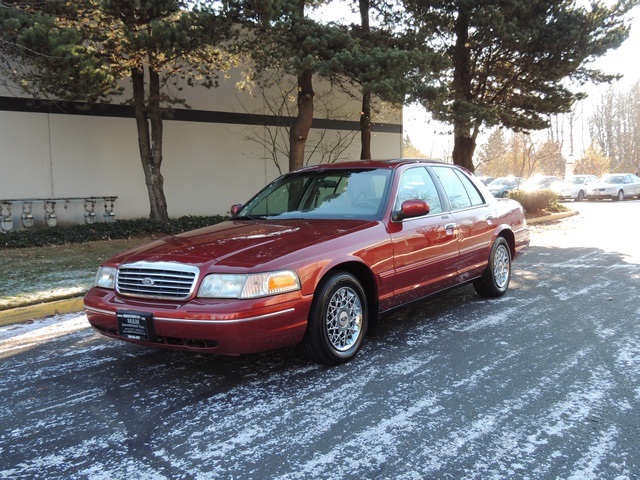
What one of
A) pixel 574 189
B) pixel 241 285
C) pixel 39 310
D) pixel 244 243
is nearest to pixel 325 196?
pixel 244 243

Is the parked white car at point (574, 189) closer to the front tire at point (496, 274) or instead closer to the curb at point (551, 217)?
the curb at point (551, 217)

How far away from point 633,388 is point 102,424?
11.5ft

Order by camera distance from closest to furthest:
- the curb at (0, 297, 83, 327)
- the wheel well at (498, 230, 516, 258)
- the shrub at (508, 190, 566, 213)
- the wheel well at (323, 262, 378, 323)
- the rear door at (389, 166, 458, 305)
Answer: the wheel well at (323, 262, 378, 323) < the rear door at (389, 166, 458, 305) < the curb at (0, 297, 83, 327) < the wheel well at (498, 230, 516, 258) < the shrub at (508, 190, 566, 213)

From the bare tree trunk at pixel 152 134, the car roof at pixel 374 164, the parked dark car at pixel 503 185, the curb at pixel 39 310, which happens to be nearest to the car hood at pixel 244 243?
the car roof at pixel 374 164

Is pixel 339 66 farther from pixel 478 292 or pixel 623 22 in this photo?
pixel 623 22

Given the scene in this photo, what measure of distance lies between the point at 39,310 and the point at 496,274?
5388 mm

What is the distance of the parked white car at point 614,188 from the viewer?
28641mm

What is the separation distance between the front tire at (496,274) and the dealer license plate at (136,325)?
3.94 metres

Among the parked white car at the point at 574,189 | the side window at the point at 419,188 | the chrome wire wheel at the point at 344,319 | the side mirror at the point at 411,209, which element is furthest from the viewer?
the parked white car at the point at 574,189

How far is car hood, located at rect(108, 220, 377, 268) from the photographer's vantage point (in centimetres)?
379

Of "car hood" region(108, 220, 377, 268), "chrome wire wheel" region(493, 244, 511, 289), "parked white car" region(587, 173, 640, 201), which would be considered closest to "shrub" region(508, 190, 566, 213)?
"parked white car" region(587, 173, 640, 201)

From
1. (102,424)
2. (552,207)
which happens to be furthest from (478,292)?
(552,207)

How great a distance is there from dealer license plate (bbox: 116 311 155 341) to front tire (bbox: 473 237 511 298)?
3.94 m

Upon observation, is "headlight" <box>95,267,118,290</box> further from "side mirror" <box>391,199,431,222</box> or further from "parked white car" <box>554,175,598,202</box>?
"parked white car" <box>554,175,598,202</box>
